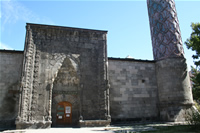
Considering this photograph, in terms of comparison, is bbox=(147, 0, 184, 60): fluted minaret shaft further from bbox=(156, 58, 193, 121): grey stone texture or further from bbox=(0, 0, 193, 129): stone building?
bbox=(156, 58, 193, 121): grey stone texture

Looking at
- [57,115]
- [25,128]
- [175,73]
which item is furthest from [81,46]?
[175,73]

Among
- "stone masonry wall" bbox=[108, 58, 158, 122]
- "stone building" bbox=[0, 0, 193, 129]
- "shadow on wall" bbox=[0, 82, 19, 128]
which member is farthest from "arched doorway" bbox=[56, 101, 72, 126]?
"stone masonry wall" bbox=[108, 58, 158, 122]

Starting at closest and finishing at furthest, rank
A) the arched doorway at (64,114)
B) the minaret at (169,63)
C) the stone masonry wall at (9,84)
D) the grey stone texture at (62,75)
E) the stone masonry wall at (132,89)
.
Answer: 1. the grey stone texture at (62,75)
2. the stone masonry wall at (9,84)
3. the arched doorway at (64,114)
4. the minaret at (169,63)
5. the stone masonry wall at (132,89)

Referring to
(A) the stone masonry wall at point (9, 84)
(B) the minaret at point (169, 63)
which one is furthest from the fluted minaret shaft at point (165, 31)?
(A) the stone masonry wall at point (9, 84)

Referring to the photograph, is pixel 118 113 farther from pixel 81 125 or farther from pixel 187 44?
pixel 187 44

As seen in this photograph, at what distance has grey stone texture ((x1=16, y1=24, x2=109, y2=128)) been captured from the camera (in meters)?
10.3

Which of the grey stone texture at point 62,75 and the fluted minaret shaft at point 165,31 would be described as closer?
the grey stone texture at point 62,75

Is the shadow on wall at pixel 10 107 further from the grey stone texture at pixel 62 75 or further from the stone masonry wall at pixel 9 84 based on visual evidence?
the grey stone texture at pixel 62 75

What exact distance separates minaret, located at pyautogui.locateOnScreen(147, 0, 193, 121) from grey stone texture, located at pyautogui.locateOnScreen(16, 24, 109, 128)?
465 centimetres

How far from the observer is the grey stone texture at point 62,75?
10.3 meters

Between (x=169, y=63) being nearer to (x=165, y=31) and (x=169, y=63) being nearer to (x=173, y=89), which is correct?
(x=173, y=89)

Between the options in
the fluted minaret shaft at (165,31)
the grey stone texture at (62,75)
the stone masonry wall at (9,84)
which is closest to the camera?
the grey stone texture at (62,75)

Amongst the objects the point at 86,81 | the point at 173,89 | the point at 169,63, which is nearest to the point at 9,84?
the point at 86,81

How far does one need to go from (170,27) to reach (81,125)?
10029mm
